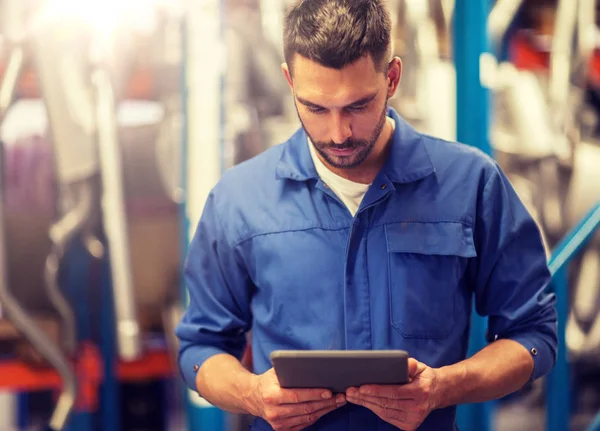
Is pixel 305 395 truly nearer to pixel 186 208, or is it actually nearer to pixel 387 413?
pixel 387 413

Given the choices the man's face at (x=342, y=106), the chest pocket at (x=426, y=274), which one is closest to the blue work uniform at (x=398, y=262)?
the chest pocket at (x=426, y=274)

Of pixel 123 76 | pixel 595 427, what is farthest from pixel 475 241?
pixel 123 76

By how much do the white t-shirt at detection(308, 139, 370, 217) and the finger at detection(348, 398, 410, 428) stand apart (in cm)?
39

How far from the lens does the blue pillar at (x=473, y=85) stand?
211cm

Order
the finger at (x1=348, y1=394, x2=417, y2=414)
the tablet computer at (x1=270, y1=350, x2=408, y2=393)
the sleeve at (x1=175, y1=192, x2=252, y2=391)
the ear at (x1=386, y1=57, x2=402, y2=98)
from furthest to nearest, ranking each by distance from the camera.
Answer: the sleeve at (x1=175, y1=192, x2=252, y2=391)
the ear at (x1=386, y1=57, x2=402, y2=98)
the finger at (x1=348, y1=394, x2=417, y2=414)
the tablet computer at (x1=270, y1=350, x2=408, y2=393)

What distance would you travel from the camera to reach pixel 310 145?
165 centimetres

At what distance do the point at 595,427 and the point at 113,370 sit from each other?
1826 mm

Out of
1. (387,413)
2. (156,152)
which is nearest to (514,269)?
(387,413)

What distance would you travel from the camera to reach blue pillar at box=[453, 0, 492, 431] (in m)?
2.11

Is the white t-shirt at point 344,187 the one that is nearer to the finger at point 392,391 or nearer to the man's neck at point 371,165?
the man's neck at point 371,165

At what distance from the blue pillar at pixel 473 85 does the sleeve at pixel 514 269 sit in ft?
1.86

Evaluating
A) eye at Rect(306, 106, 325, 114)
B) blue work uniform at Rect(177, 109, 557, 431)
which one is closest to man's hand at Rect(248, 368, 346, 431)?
blue work uniform at Rect(177, 109, 557, 431)

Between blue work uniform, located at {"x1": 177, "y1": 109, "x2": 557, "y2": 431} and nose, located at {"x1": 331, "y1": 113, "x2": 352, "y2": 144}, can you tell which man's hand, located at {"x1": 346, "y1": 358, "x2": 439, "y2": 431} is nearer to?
blue work uniform, located at {"x1": 177, "y1": 109, "x2": 557, "y2": 431}

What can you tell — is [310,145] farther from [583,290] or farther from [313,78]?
[583,290]
